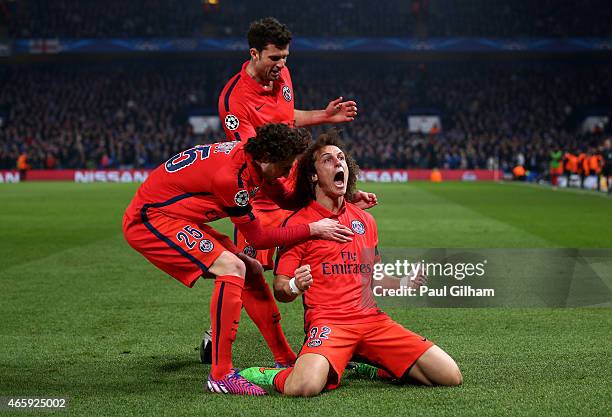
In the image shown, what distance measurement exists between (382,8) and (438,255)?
52237 millimetres

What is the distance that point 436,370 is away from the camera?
5.60 metres

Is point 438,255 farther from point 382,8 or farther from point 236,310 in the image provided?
point 382,8

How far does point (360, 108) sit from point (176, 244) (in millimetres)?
48507

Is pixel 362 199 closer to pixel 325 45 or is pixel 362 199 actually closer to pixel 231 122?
pixel 231 122

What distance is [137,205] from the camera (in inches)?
230

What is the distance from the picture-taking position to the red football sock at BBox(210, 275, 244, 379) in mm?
5535

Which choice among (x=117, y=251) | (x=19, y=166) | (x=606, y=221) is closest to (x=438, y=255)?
(x=117, y=251)

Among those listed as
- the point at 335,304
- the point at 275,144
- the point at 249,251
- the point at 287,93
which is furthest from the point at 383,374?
the point at 287,93

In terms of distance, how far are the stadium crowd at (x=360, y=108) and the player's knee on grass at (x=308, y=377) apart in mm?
41813

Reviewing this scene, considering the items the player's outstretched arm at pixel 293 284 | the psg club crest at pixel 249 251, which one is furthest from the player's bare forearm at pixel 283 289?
the psg club crest at pixel 249 251

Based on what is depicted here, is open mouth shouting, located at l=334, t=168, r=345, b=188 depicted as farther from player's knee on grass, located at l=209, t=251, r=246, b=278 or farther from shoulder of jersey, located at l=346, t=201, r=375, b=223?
player's knee on grass, located at l=209, t=251, r=246, b=278

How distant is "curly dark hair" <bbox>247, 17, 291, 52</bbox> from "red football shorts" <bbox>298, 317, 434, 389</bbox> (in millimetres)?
2237

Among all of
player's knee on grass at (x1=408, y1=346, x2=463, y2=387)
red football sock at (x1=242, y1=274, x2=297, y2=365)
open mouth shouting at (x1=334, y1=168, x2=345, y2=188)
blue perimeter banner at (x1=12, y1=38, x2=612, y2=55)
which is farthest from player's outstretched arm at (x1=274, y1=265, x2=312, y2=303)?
blue perimeter banner at (x1=12, y1=38, x2=612, y2=55)

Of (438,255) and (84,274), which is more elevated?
(438,255)
